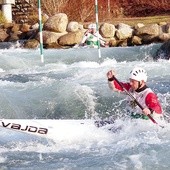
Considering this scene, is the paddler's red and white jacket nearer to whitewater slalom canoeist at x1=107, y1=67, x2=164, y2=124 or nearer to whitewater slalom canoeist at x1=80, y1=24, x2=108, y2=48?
whitewater slalom canoeist at x1=107, y1=67, x2=164, y2=124

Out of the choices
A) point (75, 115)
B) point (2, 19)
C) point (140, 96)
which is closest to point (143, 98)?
point (140, 96)

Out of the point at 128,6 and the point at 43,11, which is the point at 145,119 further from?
the point at 128,6

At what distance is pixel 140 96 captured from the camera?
720 cm

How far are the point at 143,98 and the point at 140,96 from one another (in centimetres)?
8

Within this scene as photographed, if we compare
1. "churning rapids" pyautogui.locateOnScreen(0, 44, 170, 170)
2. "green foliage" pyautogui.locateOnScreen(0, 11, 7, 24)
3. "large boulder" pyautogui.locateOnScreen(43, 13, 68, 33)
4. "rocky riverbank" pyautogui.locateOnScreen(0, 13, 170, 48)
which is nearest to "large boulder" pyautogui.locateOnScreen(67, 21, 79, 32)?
"rocky riverbank" pyautogui.locateOnScreen(0, 13, 170, 48)

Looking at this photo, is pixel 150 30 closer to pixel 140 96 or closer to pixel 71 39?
pixel 71 39

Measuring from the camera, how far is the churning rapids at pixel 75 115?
6.56m

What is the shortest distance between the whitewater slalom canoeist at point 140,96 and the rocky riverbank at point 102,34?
12.6 meters

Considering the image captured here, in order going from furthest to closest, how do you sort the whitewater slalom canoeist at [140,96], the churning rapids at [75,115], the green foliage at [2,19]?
1. the green foliage at [2,19]
2. the whitewater slalom canoeist at [140,96]
3. the churning rapids at [75,115]

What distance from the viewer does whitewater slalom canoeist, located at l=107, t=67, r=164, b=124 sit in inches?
276

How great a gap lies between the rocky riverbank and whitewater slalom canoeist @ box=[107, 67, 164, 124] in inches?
498

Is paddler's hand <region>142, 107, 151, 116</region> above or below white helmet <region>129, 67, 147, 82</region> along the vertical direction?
below

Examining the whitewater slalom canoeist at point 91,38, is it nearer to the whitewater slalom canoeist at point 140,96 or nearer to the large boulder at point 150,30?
the large boulder at point 150,30

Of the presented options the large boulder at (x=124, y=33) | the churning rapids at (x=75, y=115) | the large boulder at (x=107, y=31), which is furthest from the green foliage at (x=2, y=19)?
the churning rapids at (x=75, y=115)
